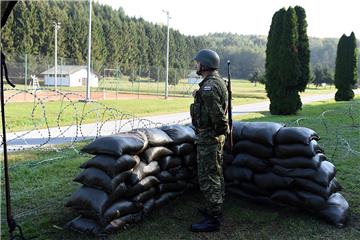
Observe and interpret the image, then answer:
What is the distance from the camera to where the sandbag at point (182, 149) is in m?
5.23

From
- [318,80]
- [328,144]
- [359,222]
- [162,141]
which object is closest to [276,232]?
[359,222]

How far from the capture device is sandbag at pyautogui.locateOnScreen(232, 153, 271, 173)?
5242 mm

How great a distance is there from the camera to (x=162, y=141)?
199 inches

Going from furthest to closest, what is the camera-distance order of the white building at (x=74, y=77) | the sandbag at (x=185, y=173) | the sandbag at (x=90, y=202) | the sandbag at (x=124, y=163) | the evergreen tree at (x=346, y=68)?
the white building at (x=74, y=77) → the evergreen tree at (x=346, y=68) → the sandbag at (x=185, y=173) → the sandbag at (x=124, y=163) → the sandbag at (x=90, y=202)

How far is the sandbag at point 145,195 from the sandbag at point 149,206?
4 cm

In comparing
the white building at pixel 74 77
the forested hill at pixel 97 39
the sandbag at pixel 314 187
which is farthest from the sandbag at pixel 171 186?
the white building at pixel 74 77

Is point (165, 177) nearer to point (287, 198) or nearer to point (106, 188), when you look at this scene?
point (106, 188)

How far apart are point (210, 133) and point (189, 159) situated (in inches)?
33.9

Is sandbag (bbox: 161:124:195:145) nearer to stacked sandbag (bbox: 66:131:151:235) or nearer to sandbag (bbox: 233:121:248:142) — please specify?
sandbag (bbox: 233:121:248:142)

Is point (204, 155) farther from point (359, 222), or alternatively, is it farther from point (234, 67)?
point (234, 67)

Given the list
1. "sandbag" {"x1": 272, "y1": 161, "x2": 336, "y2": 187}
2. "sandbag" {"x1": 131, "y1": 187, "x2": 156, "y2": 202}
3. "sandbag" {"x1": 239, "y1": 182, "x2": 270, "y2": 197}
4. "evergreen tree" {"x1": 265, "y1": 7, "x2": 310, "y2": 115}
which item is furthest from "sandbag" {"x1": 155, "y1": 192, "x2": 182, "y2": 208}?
"evergreen tree" {"x1": 265, "y1": 7, "x2": 310, "y2": 115}

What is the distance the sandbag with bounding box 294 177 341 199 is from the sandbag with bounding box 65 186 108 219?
7.23 ft

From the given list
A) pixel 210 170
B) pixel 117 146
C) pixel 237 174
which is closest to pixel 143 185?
pixel 117 146

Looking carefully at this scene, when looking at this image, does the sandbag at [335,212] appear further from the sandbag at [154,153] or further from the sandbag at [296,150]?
the sandbag at [154,153]
